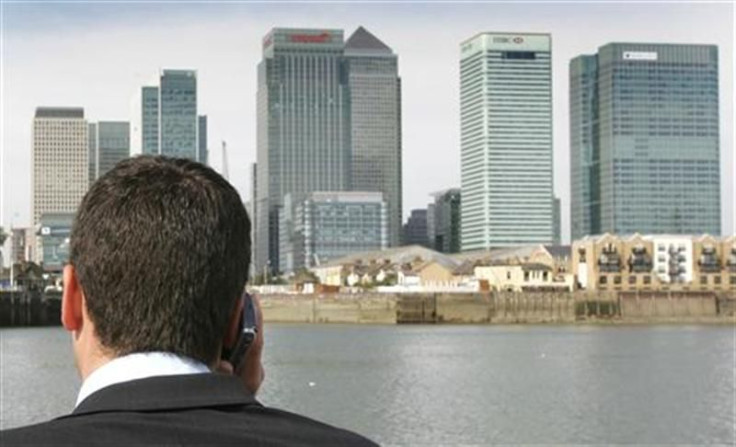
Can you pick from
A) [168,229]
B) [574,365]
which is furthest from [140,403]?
[574,365]

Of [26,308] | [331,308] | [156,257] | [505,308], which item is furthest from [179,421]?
[331,308]

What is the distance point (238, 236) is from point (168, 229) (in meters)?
0.17

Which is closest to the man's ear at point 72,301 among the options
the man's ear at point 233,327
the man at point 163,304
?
the man at point 163,304

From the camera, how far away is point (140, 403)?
7.59ft

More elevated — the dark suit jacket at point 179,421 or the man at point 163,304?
the man at point 163,304

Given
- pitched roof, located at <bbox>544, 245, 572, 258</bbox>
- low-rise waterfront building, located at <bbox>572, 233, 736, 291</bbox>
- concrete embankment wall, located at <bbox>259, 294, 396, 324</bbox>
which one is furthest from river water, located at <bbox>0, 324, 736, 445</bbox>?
pitched roof, located at <bbox>544, 245, 572, 258</bbox>

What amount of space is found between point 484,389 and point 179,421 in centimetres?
5270

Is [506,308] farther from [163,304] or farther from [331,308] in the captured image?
[163,304]

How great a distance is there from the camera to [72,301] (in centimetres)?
254

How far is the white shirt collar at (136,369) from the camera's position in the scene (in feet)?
7.84

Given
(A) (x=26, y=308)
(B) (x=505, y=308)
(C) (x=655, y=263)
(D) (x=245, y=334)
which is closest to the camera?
(D) (x=245, y=334)

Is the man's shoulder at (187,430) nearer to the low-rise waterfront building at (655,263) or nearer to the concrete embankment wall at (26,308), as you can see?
the concrete embankment wall at (26,308)

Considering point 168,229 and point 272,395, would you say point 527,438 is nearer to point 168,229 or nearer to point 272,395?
point 272,395

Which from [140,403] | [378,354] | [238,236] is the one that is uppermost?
[238,236]
